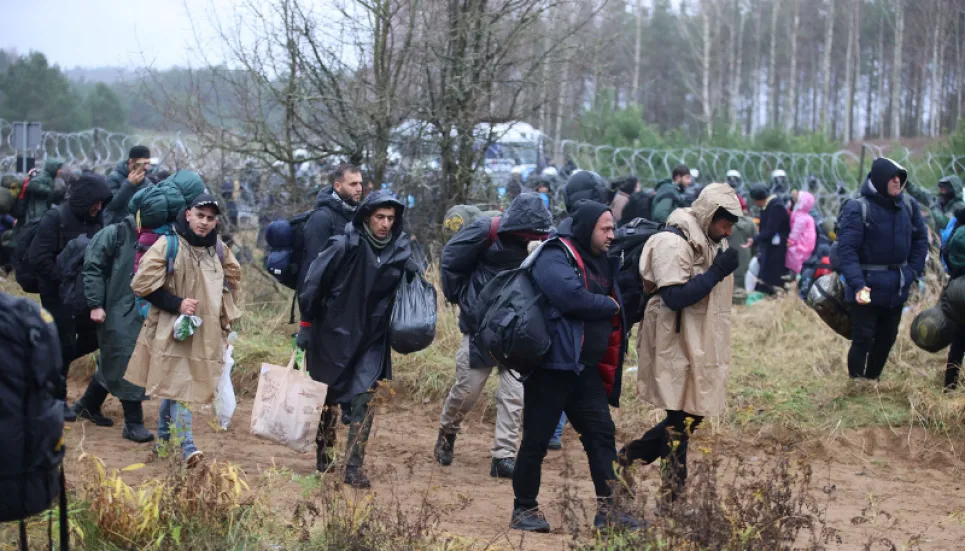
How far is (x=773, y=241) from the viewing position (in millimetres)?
13930

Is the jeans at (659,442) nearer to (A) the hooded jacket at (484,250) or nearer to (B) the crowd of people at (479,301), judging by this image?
(B) the crowd of people at (479,301)

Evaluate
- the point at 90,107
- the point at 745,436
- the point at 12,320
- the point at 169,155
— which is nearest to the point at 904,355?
the point at 745,436

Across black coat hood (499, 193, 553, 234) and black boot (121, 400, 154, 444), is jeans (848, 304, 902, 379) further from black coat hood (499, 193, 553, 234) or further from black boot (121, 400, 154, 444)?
black boot (121, 400, 154, 444)

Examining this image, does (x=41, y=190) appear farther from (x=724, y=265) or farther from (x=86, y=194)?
(x=724, y=265)

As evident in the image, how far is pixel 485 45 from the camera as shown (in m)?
11.2

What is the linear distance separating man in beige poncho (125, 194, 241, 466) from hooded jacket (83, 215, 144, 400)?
26.9 inches

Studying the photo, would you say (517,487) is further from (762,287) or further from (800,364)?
(762,287)

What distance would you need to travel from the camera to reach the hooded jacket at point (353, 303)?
5.98 m

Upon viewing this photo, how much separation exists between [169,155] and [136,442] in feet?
19.9

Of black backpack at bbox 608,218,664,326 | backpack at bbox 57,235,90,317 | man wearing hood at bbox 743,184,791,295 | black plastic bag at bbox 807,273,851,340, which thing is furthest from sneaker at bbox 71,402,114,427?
man wearing hood at bbox 743,184,791,295

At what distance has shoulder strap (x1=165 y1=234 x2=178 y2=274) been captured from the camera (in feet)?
20.1

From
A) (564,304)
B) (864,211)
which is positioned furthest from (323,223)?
(864,211)

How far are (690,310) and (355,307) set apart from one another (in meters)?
1.96

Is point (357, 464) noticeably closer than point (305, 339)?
Yes
